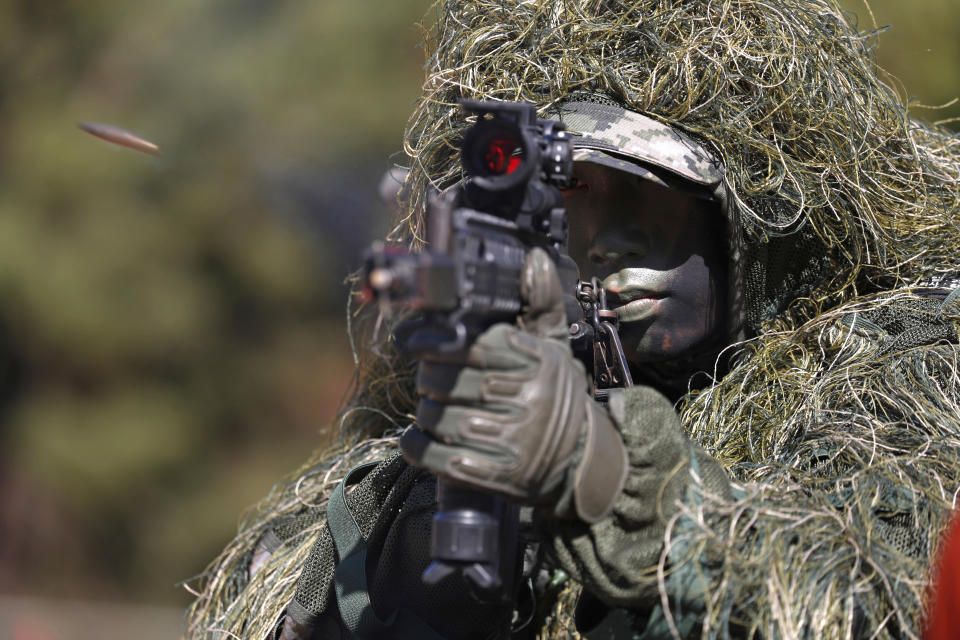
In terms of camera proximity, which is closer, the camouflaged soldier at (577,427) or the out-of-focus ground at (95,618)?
the camouflaged soldier at (577,427)

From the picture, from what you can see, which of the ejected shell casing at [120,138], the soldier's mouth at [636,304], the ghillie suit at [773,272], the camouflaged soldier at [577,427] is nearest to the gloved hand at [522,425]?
the camouflaged soldier at [577,427]

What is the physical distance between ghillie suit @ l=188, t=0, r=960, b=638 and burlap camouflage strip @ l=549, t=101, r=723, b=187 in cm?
4

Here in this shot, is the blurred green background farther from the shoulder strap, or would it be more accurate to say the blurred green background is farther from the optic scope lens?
the optic scope lens

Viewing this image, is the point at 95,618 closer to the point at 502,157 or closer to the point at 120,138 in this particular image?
the point at 120,138

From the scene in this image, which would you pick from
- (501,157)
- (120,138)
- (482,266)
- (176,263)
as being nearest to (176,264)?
(176,263)

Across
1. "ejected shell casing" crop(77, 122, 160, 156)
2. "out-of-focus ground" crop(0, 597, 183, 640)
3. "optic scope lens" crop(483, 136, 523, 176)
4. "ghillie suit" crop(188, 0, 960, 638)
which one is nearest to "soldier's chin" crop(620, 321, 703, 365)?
"ghillie suit" crop(188, 0, 960, 638)

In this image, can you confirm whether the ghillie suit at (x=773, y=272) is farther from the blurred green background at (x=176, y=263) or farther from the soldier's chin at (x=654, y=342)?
the blurred green background at (x=176, y=263)

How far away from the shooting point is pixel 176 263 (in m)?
5.19

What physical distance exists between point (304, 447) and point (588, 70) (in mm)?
→ 3805

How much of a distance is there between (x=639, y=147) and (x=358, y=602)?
1045 mm

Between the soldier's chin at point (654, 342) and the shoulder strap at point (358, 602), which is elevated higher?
the soldier's chin at point (654, 342)

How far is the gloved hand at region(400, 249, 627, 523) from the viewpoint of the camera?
A: 1.33m

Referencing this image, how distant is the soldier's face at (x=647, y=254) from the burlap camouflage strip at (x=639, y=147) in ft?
0.13

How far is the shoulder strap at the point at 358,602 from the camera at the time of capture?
1.77 metres
